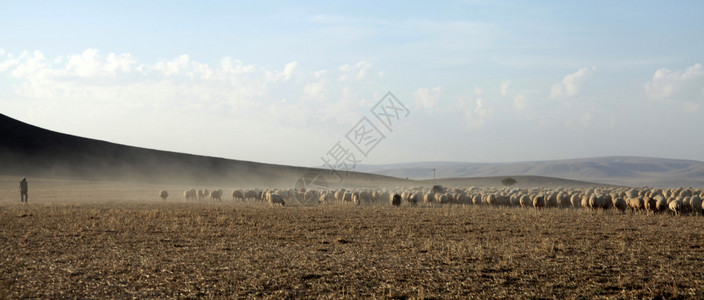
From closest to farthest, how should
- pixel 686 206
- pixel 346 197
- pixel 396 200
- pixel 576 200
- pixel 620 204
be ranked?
pixel 686 206
pixel 620 204
pixel 576 200
pixel 396 200
pixel 346 197

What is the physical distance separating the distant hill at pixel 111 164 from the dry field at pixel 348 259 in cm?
7663

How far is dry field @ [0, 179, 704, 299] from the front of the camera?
392 inches

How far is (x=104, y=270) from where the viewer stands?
11594 mm

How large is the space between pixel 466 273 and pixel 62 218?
1841cm

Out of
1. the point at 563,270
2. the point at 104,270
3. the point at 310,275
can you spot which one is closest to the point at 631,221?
the point at 563,270

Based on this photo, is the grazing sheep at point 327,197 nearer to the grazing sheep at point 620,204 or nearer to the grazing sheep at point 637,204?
the grazing sheep at point 620,204

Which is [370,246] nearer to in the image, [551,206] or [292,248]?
[292,248]

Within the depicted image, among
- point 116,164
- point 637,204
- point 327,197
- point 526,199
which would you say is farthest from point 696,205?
point 116,164

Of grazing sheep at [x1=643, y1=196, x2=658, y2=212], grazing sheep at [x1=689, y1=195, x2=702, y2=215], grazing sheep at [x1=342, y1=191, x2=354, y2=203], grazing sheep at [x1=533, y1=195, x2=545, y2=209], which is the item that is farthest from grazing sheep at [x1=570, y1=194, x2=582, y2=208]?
grazing sheep at [x1=342, y1=191, x2=354, y2=203]

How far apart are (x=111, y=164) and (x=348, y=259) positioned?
326 feet

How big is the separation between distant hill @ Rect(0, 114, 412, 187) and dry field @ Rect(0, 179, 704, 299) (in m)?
76.6

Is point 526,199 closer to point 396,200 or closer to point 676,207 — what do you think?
point 396,200

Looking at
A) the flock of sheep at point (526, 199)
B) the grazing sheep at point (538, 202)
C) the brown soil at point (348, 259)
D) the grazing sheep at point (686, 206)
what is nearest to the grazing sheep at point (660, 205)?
the flock of sheep at point (526, 199)

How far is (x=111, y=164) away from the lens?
101 m
